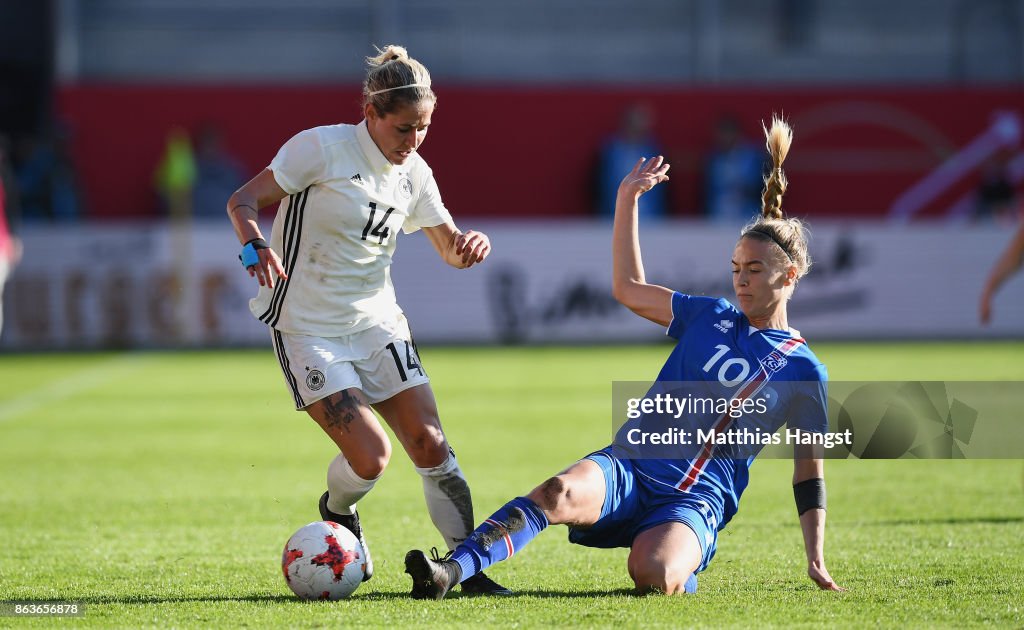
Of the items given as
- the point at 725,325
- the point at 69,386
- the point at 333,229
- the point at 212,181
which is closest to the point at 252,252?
the point at 333,229

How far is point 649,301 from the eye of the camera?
5.71 metres

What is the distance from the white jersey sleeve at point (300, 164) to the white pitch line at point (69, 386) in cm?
767

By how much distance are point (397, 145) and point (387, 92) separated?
9.0 inches

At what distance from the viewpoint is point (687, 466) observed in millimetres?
5570

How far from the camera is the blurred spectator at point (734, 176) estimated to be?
22297mm

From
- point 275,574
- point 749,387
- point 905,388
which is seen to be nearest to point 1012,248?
point 749,387

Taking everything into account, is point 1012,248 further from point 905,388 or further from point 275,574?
point 905,388

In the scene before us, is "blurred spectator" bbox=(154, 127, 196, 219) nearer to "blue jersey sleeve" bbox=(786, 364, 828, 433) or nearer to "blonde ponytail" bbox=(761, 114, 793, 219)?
"blonde ponytail" bbox=(761, 114, 793, 219)

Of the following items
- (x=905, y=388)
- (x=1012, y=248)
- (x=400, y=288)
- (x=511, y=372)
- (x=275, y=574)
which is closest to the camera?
(x=275, y=574)

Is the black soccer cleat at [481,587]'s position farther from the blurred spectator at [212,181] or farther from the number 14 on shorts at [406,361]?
the blurred spectator at [212,181]

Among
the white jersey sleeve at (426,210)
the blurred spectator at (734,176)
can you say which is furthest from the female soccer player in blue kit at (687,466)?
the blurred spectator at (734,176)

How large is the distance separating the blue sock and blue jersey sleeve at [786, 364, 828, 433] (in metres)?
1.06

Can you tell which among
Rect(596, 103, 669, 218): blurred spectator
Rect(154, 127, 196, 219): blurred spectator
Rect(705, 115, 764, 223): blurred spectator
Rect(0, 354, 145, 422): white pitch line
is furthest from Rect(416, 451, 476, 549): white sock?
Rect(705, 115, 764, 223): blurred spectator

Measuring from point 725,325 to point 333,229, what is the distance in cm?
164
